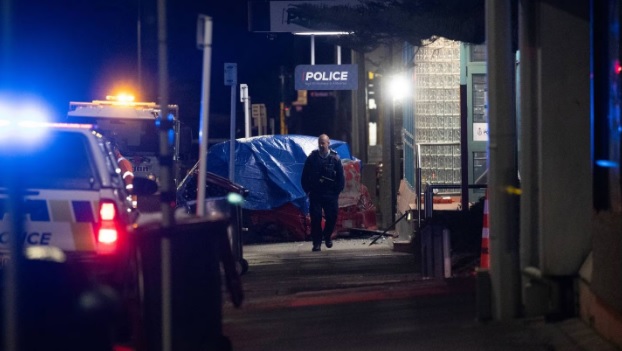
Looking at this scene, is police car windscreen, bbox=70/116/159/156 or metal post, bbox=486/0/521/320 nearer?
metal post, bbox=486/0/521/320

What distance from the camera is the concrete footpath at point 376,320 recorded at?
27.8 ft

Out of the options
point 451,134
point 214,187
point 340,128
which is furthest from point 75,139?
point 340,128

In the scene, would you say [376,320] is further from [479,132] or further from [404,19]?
[479,132]

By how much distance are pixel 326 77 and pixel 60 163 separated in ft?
57.8

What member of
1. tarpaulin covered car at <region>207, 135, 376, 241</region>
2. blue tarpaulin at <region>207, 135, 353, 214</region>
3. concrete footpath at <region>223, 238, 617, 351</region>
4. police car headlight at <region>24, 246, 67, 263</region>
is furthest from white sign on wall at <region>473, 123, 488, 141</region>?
police car headlight at <region>24, 246, 67, 263</region>

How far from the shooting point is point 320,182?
18297 millimetres

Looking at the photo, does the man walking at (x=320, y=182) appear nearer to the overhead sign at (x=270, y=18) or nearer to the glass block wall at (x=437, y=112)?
the glass block wall at (x=437, y=112)

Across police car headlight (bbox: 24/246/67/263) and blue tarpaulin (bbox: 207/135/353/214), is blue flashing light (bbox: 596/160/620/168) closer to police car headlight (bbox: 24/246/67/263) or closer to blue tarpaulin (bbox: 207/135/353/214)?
police car headlight (bbox: 24/246/67/263)

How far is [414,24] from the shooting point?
523 inches

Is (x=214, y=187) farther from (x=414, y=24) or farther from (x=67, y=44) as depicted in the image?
(x=67, y=44)

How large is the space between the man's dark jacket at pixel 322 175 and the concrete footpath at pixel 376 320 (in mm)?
4380

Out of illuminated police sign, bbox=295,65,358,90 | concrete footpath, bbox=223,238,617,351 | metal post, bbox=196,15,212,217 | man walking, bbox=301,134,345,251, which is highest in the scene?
illuminated police sign, bbox=295,65,358,90

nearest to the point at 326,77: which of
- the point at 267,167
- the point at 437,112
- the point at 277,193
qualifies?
the point at 267,167

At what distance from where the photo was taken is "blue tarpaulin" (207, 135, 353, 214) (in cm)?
2180
